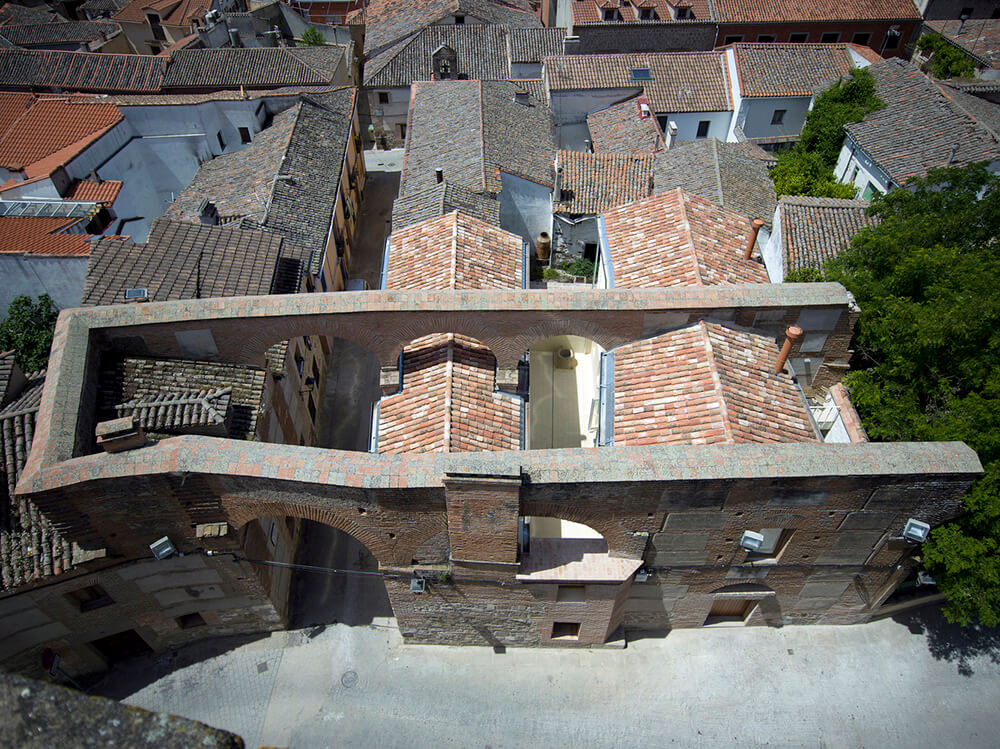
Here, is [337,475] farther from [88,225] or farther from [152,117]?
[152,117]

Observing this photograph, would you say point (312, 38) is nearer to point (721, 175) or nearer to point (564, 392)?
point (721, 175)

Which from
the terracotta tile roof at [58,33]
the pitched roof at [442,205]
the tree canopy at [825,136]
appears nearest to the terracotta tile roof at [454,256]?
the pitched roof at [442,205]

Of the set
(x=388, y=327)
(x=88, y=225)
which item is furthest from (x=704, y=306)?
(x=88, y=225)

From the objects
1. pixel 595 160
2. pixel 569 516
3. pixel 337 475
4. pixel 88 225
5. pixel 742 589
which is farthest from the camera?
pixel 595 160

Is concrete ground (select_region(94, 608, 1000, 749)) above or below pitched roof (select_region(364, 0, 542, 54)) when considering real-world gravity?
below

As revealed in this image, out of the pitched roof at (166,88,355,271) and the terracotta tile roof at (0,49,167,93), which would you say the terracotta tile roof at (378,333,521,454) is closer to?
the pitched roof at (166,88,355,271)

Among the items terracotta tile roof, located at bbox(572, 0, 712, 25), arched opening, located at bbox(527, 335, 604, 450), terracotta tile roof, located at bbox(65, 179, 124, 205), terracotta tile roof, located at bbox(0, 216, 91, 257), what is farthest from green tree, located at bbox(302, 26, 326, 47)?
arched opening, located at bbox(527, 335, 604, 450)
